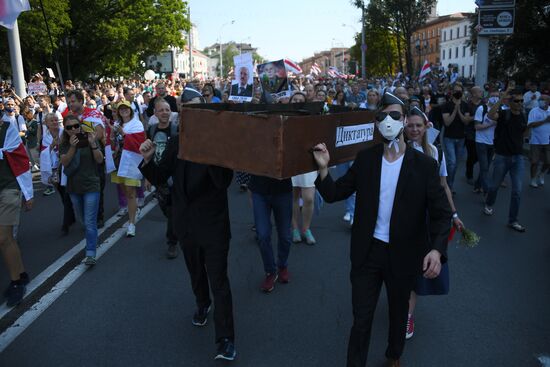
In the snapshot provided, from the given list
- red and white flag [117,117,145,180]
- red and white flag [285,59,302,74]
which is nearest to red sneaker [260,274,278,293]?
red and white flag [117,117,145,180]

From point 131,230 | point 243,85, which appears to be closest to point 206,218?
point 131,230

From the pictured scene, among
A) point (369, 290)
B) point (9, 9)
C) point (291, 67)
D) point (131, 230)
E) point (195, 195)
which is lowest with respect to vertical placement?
point (131, 230)

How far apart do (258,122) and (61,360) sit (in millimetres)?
2414

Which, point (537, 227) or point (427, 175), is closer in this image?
point (427, 175)

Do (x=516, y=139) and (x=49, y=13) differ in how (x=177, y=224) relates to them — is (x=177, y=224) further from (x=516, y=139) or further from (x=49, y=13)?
(x=49, y=13)

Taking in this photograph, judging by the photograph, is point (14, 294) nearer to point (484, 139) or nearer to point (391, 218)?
point (391, 218)

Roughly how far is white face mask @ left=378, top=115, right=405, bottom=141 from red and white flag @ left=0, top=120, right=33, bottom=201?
3.50 meters

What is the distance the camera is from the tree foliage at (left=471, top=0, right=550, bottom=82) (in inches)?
934

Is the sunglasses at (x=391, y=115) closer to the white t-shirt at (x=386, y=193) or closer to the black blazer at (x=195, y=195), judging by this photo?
the white t-shirt at (x=386, y=193)

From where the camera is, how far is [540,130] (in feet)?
30.1

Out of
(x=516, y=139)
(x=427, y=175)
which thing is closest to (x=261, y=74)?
(x=516, y=139)

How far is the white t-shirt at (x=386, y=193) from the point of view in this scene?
10.1ft

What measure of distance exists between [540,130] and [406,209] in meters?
7.37

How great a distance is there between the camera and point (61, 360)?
374 centimetres
